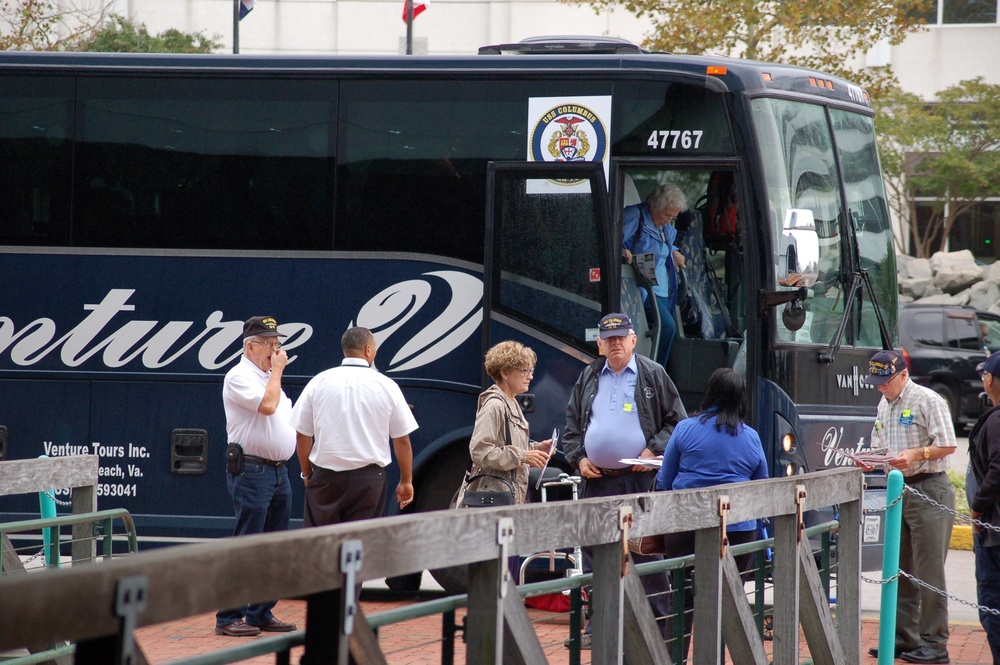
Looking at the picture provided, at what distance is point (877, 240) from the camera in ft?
29.3

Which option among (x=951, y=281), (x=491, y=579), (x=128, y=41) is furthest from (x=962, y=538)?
(x=951, y=281)

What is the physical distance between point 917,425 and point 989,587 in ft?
3.66

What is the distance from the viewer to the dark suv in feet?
67.3

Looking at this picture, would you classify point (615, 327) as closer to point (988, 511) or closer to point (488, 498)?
point (488, 498)

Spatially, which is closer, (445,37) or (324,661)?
(324,661)

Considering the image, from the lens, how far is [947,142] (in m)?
31.3

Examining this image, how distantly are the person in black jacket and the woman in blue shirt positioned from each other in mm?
1204

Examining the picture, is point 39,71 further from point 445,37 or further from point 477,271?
point 445,37

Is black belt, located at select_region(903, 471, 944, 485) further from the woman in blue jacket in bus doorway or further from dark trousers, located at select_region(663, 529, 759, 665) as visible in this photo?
the woman in blue jacket in bus doorway

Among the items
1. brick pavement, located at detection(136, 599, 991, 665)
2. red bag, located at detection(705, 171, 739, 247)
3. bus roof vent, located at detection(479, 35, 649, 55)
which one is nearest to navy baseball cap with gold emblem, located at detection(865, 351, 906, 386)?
red bag, located at detection(705, 171, 739, 247)

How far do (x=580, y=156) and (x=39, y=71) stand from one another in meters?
3.82

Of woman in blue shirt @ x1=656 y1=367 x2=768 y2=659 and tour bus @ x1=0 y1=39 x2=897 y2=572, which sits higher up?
tour bus @ x1=0 y1=39 x2=897 y2=572

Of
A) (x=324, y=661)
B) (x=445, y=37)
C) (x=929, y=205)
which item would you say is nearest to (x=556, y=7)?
(x=445, y=37)

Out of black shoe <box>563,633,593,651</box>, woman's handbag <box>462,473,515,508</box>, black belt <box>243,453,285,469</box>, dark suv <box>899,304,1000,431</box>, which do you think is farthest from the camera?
dark suv <box>899,304,1000,431</box>
